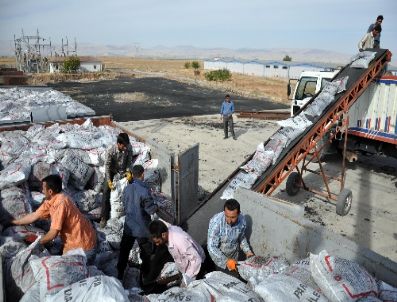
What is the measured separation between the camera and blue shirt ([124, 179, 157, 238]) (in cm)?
439

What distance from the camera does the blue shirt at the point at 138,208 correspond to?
4.39 m

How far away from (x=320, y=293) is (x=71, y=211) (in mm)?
2631

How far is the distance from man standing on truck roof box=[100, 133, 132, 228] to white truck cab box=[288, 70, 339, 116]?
23.4 feet

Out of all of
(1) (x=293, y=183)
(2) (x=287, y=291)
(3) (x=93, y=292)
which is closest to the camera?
(3) (x=93, y=292)

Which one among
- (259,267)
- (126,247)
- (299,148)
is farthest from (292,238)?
(299,148)

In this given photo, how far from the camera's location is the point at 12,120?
29.5 feet

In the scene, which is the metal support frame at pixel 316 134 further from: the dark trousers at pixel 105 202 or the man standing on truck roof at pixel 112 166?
the dark trousers at pixel 105 202

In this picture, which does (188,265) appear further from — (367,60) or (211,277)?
(367,60)

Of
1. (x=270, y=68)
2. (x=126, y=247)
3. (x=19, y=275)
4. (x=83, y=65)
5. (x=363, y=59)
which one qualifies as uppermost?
(x=270, y=68)

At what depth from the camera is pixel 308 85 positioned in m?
11.3

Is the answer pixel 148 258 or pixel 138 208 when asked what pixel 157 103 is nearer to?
pixel 138 208

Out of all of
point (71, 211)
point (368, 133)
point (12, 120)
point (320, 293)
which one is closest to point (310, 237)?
point (320, 293)

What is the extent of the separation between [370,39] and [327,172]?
3.66 meters

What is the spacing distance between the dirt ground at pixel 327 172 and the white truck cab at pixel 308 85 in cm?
200
